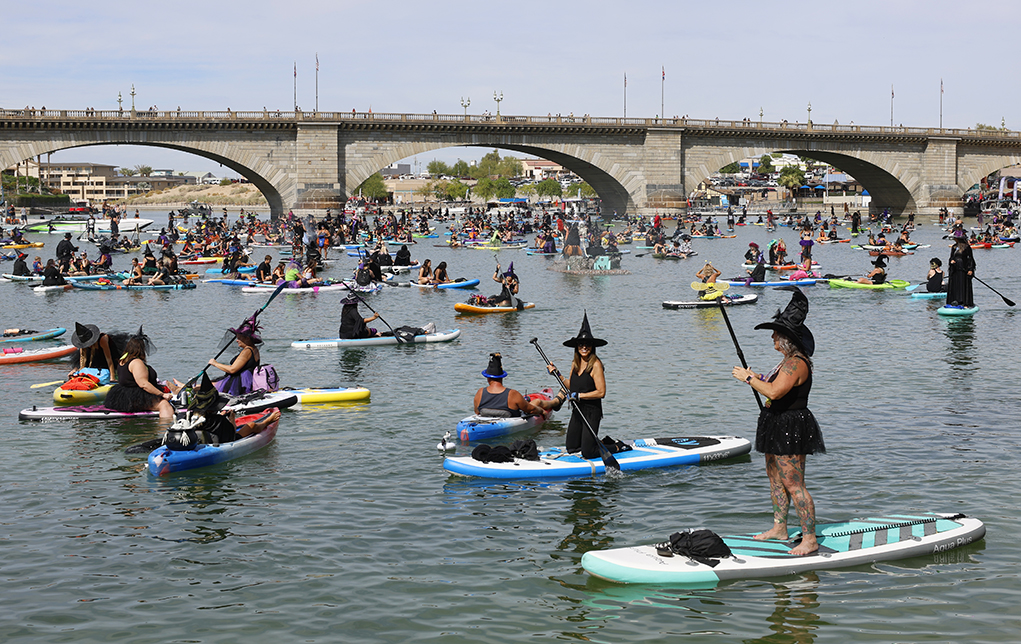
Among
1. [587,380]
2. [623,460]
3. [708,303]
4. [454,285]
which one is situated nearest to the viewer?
[587,380]

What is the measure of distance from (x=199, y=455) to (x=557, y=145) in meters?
75.6

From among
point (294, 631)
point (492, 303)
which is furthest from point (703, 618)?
point (492, 303)

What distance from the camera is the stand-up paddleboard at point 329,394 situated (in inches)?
675

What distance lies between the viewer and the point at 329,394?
1728cm

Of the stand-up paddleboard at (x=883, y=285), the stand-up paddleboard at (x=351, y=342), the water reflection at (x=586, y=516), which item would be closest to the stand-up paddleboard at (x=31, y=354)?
the stand-up paddleboard at (x=351, y=342)

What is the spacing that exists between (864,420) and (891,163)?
8962 centimetres

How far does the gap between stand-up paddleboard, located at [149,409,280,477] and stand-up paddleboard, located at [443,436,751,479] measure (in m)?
2.89

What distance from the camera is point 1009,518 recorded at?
11117 millimetres

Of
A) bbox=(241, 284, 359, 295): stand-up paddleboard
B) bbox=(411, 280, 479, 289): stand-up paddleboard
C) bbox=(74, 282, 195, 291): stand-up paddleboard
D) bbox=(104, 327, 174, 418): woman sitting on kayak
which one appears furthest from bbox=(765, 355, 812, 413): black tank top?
bbox=(74, 282, 195, 291): stand-up paddleboard

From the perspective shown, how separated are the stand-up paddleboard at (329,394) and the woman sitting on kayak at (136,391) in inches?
84.0

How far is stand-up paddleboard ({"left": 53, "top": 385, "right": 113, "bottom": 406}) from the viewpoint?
640 inches

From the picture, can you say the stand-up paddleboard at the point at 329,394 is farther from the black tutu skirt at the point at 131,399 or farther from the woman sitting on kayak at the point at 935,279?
the woman sitting on kayak at the point at 935,279

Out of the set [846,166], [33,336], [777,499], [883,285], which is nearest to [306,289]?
[33,336]

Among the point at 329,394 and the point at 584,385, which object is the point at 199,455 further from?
the point at 584,385
